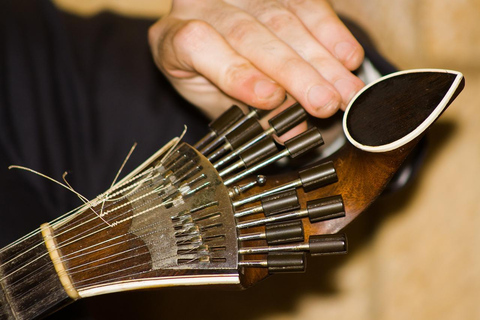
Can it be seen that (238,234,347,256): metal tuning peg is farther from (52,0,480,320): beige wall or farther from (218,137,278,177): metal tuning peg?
(52,0,480,320): beige wall

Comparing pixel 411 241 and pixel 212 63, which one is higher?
pixel 212 63

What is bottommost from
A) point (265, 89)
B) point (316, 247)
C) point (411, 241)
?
point (411, 241)

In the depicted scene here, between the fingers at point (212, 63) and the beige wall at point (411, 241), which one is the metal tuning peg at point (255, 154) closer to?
the fingers at point (212, 63)

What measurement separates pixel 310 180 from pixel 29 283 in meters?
0.27

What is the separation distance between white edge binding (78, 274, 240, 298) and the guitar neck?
1.2 inches

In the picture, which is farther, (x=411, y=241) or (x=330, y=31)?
(x=411, y=241)

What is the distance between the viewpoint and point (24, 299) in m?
0.42

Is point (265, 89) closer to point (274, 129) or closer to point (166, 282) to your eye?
point (274, 129)

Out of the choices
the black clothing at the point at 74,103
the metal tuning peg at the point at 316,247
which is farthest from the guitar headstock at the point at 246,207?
the black clothing at the point at 74,103

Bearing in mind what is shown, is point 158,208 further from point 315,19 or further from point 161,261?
point 315,19

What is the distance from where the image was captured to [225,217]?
0.41m

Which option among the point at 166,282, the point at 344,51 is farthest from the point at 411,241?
the point at 166,282

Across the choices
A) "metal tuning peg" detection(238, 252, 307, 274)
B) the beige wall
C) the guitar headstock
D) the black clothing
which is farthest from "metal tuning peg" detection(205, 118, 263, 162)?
the beige wall

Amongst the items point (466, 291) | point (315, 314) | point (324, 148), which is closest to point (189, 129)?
point (324, 148)
